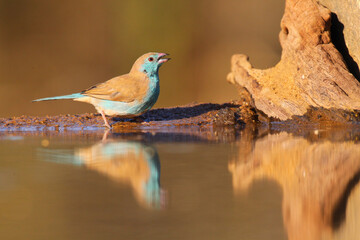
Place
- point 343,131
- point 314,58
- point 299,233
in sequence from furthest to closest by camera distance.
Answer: point 314,58, point 343,131, point 299,233

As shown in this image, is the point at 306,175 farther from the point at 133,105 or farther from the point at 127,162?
the point at 133,105

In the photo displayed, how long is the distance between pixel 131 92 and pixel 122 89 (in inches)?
5.0

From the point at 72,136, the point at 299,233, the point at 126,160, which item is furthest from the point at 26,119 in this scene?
the point at 299,233

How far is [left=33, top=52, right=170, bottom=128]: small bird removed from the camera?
6293 mm

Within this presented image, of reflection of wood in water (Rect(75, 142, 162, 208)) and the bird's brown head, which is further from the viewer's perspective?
the bird's brown head

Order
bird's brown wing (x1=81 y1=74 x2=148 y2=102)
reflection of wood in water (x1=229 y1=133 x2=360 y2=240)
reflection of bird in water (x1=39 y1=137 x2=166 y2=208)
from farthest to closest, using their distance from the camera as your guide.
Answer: bird's brown wing (x1=81 y1=74 x2=148 y2=102)
reflection of bird in water (x1=39 y1=137 x2=166 y2=208)
reflection of wood in water (x1=229 y1=133 x2=360 y2=240)

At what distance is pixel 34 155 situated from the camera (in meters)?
4.46

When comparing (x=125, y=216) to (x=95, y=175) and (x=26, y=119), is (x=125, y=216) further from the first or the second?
(x=26, y=119)

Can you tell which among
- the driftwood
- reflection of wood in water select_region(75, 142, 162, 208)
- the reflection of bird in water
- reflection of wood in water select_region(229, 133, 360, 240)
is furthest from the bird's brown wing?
reflection of wood in water select_region(229, 133, 360, 240)

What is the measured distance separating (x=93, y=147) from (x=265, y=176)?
6.00 feet

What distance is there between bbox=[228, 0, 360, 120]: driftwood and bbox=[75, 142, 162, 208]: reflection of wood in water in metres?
2.50

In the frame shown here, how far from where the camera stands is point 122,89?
634 centimetres

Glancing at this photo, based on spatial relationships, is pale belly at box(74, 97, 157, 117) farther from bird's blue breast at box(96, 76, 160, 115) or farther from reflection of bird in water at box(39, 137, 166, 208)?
reflection of bird in water at box(39, 137, 166, 208)

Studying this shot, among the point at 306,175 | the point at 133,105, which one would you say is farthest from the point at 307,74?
the point at 306,175
